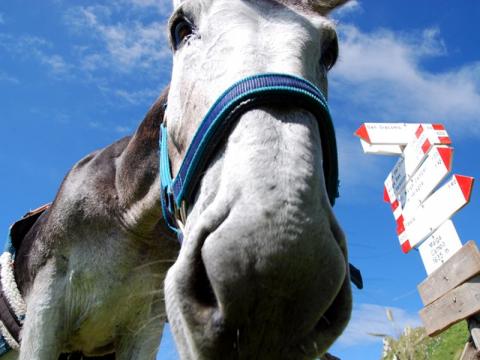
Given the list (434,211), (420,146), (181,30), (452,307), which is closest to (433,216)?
(434,211)

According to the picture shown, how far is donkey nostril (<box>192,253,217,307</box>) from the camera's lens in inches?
56.8

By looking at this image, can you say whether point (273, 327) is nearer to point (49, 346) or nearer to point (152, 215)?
point (152, 215)

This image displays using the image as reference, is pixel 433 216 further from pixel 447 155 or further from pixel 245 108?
pixel 245 108

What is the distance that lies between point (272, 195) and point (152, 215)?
2.18 m

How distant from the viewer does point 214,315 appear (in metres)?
1.38

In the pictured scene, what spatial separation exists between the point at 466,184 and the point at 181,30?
8.03ft

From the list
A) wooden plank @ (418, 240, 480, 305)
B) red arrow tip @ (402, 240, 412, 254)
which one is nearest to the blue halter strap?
wooden plank @ (418, 240, 480, 305)

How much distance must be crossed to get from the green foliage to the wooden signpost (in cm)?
36

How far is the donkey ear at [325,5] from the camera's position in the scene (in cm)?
298

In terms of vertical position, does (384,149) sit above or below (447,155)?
above

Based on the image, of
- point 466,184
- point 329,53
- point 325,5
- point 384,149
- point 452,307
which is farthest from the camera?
point 384,149

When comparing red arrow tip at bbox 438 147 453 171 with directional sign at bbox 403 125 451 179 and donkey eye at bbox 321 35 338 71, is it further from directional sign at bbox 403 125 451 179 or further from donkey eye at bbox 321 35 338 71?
donkey eye at bbox 321 35 338 71

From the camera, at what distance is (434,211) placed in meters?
3.87

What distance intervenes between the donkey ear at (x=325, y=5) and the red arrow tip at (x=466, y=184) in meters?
1.60
